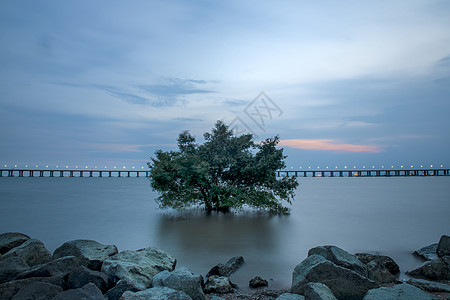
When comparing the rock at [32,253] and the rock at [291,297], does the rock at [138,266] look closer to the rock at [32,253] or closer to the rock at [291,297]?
the rock at [32,253]

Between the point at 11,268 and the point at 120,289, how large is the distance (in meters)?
2.70

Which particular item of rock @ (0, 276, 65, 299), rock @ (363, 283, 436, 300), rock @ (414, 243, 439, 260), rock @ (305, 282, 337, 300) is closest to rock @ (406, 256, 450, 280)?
rock @ (414, 243, 439, 260)

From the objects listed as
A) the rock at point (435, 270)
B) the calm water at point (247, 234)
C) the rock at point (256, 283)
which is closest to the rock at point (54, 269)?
the calm water at point (247, 234)

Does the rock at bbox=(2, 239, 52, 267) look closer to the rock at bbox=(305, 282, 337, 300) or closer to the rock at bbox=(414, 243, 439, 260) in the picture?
the rock at bbox=(305, 282, 337, 300)

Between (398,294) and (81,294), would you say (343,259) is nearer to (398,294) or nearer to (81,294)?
(398,294)

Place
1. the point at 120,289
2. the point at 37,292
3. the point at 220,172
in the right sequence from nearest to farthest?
the point at 37,292 < the point at 120,289 < the point at 220,172

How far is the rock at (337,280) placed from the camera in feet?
20.0

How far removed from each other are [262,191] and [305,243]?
4.47m

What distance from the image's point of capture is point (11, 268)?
6.84 metres

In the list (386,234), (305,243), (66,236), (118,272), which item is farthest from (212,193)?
(118,272)

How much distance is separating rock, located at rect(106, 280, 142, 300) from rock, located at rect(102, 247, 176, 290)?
0.46 feet

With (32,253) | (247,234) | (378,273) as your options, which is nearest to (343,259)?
(378,273)

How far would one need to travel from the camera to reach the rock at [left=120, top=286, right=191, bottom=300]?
541 centimetres

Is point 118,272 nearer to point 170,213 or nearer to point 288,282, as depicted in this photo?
point 288,282
